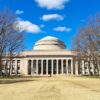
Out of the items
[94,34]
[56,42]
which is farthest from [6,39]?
[56,42]

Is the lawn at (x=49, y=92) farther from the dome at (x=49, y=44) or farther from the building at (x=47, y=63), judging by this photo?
the dome at (x=49, y=44)

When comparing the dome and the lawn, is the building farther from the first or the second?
the lawn

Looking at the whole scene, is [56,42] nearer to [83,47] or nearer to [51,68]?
[51,68]

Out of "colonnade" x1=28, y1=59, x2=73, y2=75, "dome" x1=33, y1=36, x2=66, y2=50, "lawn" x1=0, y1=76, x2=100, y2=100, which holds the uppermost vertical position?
"dome" x1=33, y1=36, x2=66, y2=50

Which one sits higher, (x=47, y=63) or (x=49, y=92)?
(x=47, y=63)

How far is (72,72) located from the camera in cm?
13775

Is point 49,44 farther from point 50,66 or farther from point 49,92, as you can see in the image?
point 49,92

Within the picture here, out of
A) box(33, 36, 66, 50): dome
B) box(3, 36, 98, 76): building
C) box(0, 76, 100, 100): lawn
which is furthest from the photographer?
box(33, 36, 66, 50): dome

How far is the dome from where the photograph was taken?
154 m

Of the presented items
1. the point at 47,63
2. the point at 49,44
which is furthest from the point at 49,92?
the point at 49,44

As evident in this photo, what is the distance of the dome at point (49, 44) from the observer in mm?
154025

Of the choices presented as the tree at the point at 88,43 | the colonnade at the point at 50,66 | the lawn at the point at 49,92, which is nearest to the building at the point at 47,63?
the colonnade at the point at 50,66

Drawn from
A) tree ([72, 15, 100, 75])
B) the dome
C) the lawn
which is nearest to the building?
the dome

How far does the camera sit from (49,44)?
155m
